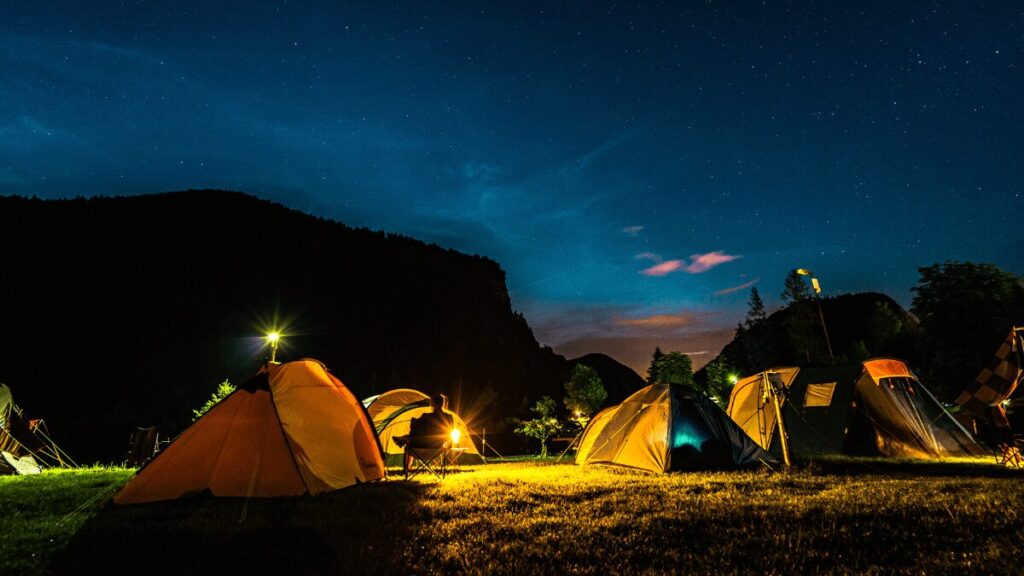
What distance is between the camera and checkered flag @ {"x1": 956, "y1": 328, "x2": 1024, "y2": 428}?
9859 mm

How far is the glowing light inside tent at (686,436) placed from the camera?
33.6ft

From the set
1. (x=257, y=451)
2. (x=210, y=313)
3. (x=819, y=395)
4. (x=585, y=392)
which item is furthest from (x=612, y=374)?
(x=257, y=451)

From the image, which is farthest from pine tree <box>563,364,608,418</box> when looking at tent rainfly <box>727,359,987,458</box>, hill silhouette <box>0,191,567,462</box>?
tent rainfly <box>727,359,987,458</box>

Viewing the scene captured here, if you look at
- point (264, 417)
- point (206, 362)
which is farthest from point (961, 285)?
point (206, 362)

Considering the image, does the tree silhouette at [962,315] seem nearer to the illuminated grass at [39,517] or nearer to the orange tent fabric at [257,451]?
the orange tent fabric at [257,451]

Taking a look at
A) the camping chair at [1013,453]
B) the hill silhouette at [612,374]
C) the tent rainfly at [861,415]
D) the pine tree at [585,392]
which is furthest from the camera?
the hill silhouette at [612,374]

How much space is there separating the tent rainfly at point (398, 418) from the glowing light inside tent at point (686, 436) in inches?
251

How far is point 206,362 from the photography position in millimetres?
65312

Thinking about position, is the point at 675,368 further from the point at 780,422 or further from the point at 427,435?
the point at 427,435

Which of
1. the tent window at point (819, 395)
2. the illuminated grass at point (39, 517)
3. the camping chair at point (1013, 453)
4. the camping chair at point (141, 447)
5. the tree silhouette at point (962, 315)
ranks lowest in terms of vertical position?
the camping chair at point (141, 447)

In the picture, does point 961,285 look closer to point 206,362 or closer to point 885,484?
point 885,484

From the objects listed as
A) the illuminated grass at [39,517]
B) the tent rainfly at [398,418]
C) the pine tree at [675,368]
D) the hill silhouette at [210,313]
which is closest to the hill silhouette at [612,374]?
the hill silhouette at [210,313]

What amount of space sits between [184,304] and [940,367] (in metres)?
91.2

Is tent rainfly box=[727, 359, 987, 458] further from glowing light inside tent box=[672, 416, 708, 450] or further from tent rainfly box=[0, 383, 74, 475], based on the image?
tent rainfly box=[0, 383, 74, 475]
